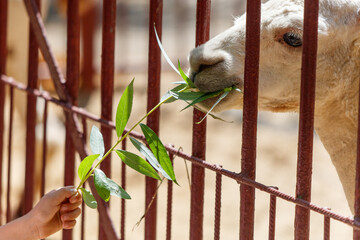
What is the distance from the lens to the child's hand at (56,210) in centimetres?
191

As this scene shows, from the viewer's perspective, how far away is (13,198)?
5.06 m

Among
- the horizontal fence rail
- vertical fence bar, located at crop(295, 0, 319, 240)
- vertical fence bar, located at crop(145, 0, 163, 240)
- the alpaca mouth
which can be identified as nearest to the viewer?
the horizontal fence rail

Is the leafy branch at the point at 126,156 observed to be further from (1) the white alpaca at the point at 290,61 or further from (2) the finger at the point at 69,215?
(1) the white alpaca at the point at 290,61

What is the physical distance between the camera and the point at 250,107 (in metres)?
1.89

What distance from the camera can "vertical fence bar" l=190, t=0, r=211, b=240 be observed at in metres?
2.12

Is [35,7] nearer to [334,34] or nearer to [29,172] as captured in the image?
[29,172]

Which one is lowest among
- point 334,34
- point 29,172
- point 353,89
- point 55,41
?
point 29,172

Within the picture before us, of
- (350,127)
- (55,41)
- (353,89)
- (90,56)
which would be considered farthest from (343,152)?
(55,41)

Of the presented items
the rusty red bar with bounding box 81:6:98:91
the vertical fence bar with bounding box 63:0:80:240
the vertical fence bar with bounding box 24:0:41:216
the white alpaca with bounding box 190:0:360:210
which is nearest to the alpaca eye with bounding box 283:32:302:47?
the white alpaca with bounding box 190:0:360:210

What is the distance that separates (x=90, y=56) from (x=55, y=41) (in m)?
3.78

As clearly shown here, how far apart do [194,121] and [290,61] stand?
0.39 m

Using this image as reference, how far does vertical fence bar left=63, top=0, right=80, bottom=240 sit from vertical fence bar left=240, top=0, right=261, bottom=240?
108 centimetres

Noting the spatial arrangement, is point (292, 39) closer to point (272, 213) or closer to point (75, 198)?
point (272, 213)

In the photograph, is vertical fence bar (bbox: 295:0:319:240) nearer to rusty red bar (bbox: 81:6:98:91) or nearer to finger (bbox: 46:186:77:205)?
finger (bbox: 46:186:77:205)
